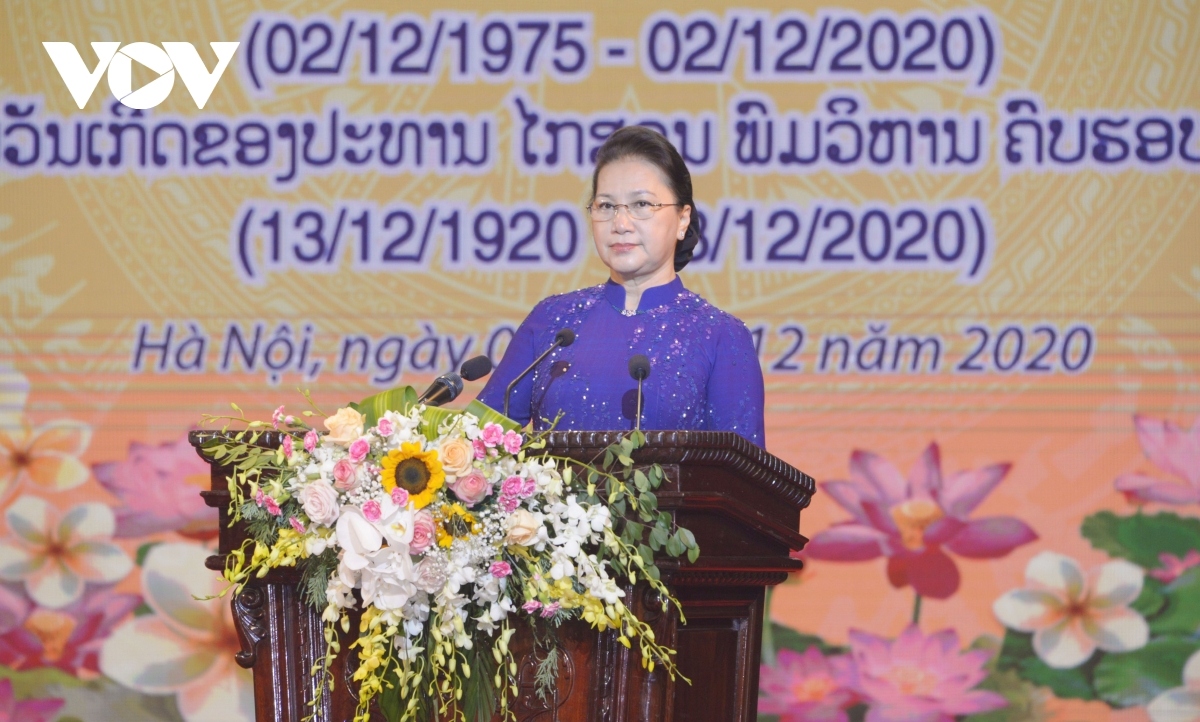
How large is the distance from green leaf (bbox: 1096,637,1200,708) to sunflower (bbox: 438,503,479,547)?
2.82 metres

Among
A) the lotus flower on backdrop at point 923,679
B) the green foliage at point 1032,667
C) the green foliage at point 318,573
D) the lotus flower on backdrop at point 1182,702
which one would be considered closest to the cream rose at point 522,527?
the green foliage at point 318,573

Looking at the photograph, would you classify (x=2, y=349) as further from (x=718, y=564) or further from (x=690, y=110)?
(x=718, y=564)

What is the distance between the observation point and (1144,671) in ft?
13.0

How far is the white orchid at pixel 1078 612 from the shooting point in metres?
3.96

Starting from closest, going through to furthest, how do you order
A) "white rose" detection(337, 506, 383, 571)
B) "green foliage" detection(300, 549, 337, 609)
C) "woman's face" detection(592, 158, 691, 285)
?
"white rose" detection(337, 506, 383, 571) < "green foliage" detection(300, 549, 337, 609) < "woman's face" detection(592, 158, 691, 285)

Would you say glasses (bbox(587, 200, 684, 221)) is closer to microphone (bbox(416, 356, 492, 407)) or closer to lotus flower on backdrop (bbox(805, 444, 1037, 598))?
microphone (bbox(416, 356, 492, 407))

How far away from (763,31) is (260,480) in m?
2.74

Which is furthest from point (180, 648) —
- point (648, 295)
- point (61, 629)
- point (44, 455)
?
point (648, 295)

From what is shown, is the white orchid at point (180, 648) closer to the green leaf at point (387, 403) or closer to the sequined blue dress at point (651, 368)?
the sequined blue dress at point (651, 368)

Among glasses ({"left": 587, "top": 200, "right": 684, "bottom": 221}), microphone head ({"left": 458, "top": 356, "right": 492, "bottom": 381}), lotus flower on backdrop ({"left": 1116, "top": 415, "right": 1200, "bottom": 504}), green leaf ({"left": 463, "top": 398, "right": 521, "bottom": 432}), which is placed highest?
glasses ({"left": 587, "top": 200, "right": 684, "bottom": 221})

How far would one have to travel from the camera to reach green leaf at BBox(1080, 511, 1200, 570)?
13.0ft

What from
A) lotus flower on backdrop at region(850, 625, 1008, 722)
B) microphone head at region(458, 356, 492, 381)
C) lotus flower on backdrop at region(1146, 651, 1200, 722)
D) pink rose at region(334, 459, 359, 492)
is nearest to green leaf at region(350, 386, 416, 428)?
pink rose at region(334, 459, 359, 492)

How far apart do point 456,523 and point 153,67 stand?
299cm

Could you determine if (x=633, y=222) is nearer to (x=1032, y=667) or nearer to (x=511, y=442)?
(x=511, y=442)
